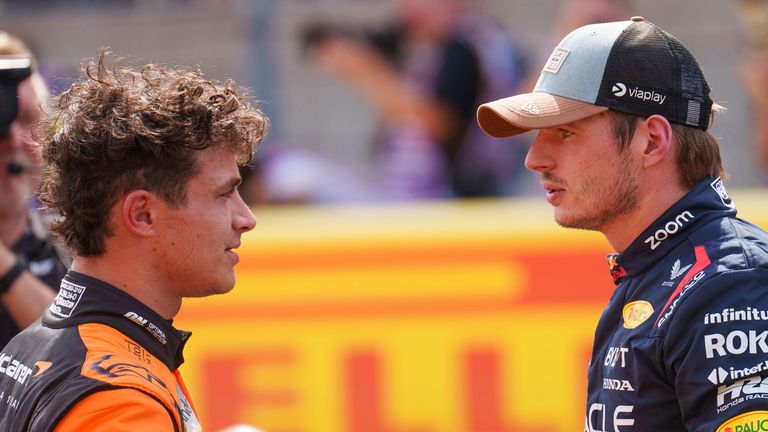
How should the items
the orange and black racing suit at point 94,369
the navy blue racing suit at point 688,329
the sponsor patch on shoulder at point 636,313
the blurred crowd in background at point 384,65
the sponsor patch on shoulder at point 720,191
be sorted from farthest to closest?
the blurred crowd in background at point 384,65
the sponsor patch on shoulder at point 720,191
the sponsor patch on shoulder at point 636,313
the navy blue racing suit at point 688,329
the orange and black racing suit at point 94,369

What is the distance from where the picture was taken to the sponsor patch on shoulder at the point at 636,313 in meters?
2.49

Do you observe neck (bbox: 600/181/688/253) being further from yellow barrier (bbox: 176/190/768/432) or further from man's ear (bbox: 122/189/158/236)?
yellow barrier (bbox: 176/190/768/432)

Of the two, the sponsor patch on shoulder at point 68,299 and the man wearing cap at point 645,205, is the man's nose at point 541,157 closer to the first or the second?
the man wearing cap at point 645,205

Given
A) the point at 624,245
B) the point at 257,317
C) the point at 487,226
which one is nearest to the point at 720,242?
the point at 624,245

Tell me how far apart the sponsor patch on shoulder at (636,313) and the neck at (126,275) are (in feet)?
3.50

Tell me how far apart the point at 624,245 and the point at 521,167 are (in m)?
4.59

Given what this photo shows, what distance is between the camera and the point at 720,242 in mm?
2461

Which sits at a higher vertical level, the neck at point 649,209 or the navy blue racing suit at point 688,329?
the neck at point 649,209

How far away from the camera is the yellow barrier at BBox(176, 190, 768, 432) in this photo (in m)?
5.56

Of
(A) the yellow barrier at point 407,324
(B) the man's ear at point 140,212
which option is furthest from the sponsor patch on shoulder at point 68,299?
(A) the yellow barrier at point 407,324

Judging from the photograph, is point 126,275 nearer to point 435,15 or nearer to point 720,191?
point 720,191

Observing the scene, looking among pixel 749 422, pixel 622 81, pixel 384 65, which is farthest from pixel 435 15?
pixel 749 422

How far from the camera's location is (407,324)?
5.65 metres

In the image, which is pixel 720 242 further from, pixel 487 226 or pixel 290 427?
pixel 290 427
